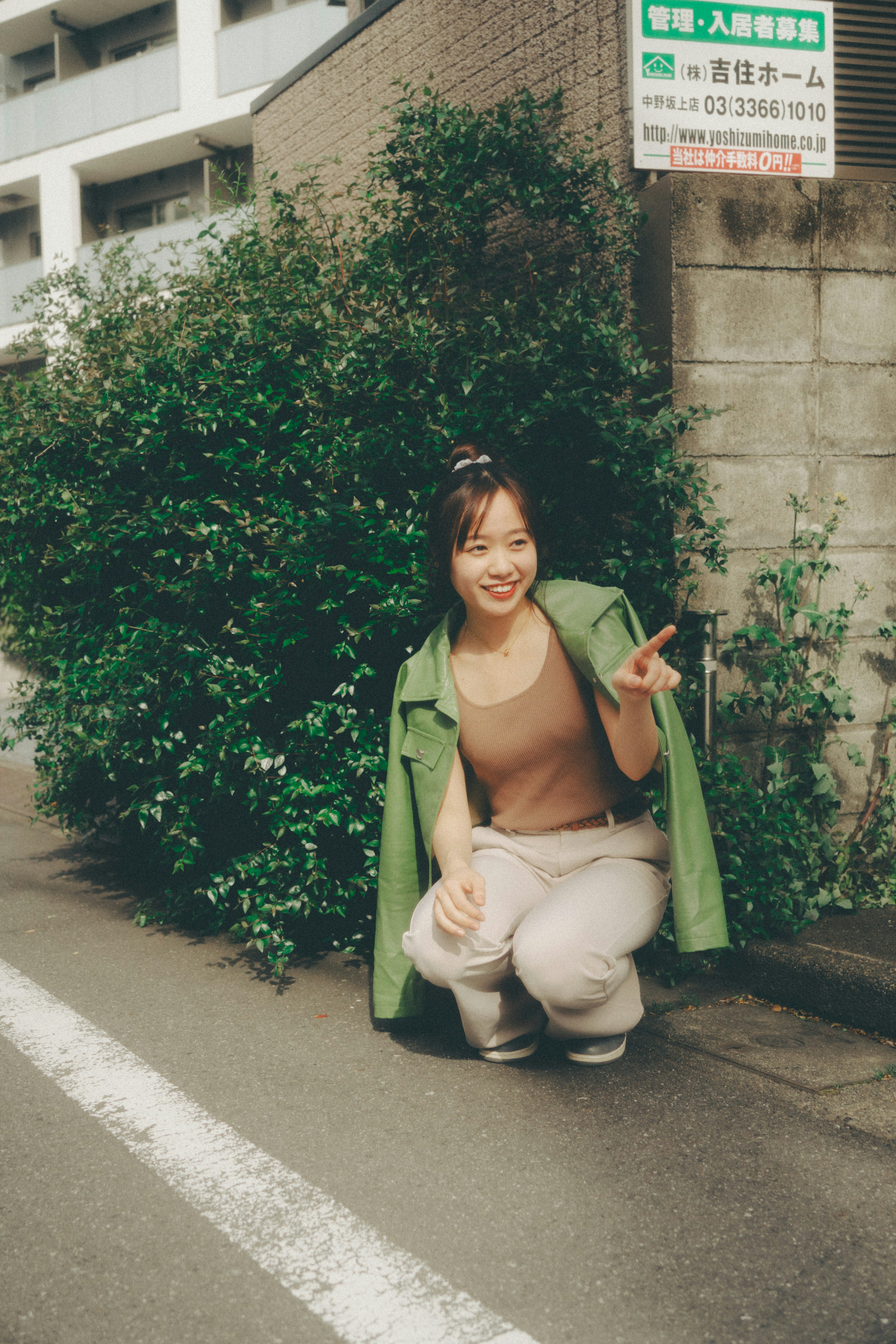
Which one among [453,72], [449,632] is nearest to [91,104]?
[453,72]

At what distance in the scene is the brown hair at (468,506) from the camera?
3.05 meters

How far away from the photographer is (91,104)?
19.9m

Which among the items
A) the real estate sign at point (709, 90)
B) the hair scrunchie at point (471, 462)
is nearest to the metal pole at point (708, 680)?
the hair scrunchie at point (471, 462)

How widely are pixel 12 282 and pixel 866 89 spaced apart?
1977cm

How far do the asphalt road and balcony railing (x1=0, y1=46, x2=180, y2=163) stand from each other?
760 inches

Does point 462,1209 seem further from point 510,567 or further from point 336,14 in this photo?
point 336,14

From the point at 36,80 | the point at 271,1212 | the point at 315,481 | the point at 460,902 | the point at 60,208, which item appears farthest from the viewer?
the point at 36,80

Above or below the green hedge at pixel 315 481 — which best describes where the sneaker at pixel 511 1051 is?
below

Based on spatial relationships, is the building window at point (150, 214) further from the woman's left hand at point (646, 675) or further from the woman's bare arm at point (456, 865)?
the woman's left hand at point (646, 675)

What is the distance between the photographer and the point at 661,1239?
2252 millimetres

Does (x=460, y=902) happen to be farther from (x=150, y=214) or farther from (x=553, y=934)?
(x=150, y=214)

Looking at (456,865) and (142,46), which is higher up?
(142,46)

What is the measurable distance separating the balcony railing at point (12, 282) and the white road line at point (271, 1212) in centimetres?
2029

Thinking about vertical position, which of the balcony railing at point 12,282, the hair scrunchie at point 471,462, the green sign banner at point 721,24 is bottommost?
the hair scrunchie at point 471,462
